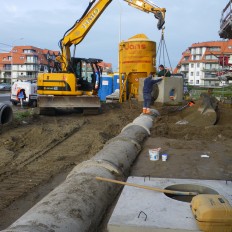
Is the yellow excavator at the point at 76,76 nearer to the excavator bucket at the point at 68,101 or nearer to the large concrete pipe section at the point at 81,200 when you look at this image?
the excavator bucket at the point at 68,101

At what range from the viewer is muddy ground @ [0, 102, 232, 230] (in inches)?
216

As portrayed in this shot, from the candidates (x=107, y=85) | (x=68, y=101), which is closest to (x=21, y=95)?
(x=107, y=85)

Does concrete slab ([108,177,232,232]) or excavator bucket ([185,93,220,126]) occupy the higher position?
excavator bucket ([185,93,220,126])

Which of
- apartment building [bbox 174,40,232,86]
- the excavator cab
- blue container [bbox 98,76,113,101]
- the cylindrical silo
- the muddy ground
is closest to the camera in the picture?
the muddy ground

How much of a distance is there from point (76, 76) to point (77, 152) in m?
7.40

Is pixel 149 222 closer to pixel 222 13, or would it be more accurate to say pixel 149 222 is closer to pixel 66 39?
pixel 66 39

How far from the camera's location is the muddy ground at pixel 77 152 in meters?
5.48

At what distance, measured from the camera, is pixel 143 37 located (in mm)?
17516

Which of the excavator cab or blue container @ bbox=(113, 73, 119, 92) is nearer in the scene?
the excavator cab

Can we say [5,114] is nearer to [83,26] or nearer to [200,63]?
[83,26]

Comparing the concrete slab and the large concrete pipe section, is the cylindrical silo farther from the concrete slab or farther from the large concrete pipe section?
the concrete slab

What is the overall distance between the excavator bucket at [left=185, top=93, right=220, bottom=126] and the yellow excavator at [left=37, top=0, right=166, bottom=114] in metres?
4.68

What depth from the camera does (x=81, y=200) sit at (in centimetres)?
365

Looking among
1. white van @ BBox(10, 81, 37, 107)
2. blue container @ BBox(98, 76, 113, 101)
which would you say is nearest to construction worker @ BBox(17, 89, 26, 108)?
white van @ BBox(10, 81, 37, 107)
